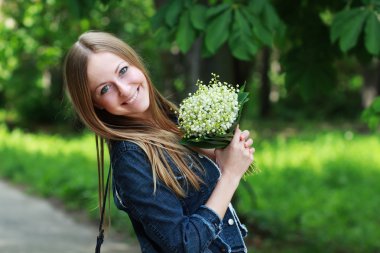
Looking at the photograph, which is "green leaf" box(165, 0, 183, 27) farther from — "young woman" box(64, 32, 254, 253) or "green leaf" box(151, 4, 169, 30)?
"young woman" box(64, 32, 254, 253)

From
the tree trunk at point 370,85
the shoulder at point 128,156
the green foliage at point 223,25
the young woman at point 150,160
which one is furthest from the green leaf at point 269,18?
the tree trunk at point 370,85

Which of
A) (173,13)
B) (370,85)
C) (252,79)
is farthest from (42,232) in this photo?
(370,85)

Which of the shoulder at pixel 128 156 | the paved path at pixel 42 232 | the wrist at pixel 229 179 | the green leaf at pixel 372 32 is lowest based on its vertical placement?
the shoulder at pixel 128 156

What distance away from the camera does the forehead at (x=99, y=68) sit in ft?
6.44

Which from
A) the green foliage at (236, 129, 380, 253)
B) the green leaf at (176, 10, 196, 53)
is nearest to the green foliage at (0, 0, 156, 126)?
the green leaf at (176, 10, 196, 53)

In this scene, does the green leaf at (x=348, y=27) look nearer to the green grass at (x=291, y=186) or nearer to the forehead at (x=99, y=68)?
the forehead at (x=99, y=68)

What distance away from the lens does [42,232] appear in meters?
7.23

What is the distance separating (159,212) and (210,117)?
0.32m

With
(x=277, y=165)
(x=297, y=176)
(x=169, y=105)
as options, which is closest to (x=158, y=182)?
(x=169, y=105)

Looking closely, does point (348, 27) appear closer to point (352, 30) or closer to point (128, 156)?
point (352, 30)

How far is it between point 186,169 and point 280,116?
22315mm

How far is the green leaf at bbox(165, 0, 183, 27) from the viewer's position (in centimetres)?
341

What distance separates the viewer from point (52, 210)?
8.62 metres

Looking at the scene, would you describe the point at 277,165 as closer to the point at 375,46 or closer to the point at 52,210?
the point at 52,210
